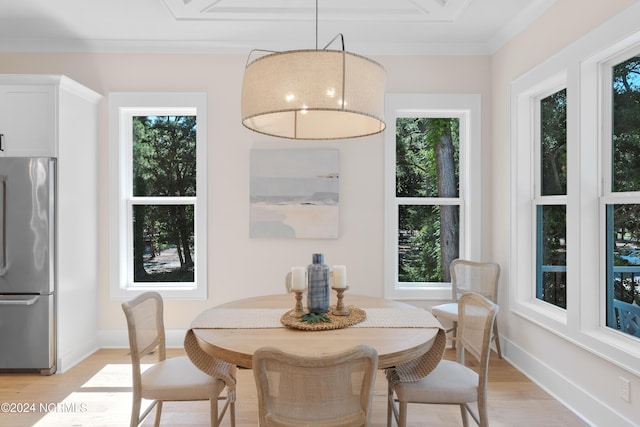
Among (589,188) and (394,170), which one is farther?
(394,170)

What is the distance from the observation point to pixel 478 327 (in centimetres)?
199

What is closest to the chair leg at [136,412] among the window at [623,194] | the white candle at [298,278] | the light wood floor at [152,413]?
the light wood floor at [152,413]

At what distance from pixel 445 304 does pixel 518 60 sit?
212 centimetres

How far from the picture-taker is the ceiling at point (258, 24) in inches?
119

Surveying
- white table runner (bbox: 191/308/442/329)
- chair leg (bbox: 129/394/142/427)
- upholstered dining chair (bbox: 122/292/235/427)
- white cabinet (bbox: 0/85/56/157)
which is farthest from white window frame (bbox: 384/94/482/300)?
white cabinet (bbox: 0/85/56/157)

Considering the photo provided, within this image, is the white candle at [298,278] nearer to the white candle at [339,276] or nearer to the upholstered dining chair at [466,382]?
the white candle at [339,276]

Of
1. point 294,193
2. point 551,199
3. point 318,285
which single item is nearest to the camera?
point 318,285

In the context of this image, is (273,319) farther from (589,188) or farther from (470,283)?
(470,283)

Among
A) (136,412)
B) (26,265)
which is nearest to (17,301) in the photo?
(26,265)

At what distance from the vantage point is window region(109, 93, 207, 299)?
3.84 metres

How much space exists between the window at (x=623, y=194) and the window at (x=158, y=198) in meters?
3.20

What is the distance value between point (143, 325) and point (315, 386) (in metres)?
1.12

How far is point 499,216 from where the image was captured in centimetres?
360

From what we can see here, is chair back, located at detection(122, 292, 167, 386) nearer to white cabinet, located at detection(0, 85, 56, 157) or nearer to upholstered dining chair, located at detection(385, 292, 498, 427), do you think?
upholstered dining chair, located at detection(385, 292, 498, 427)
